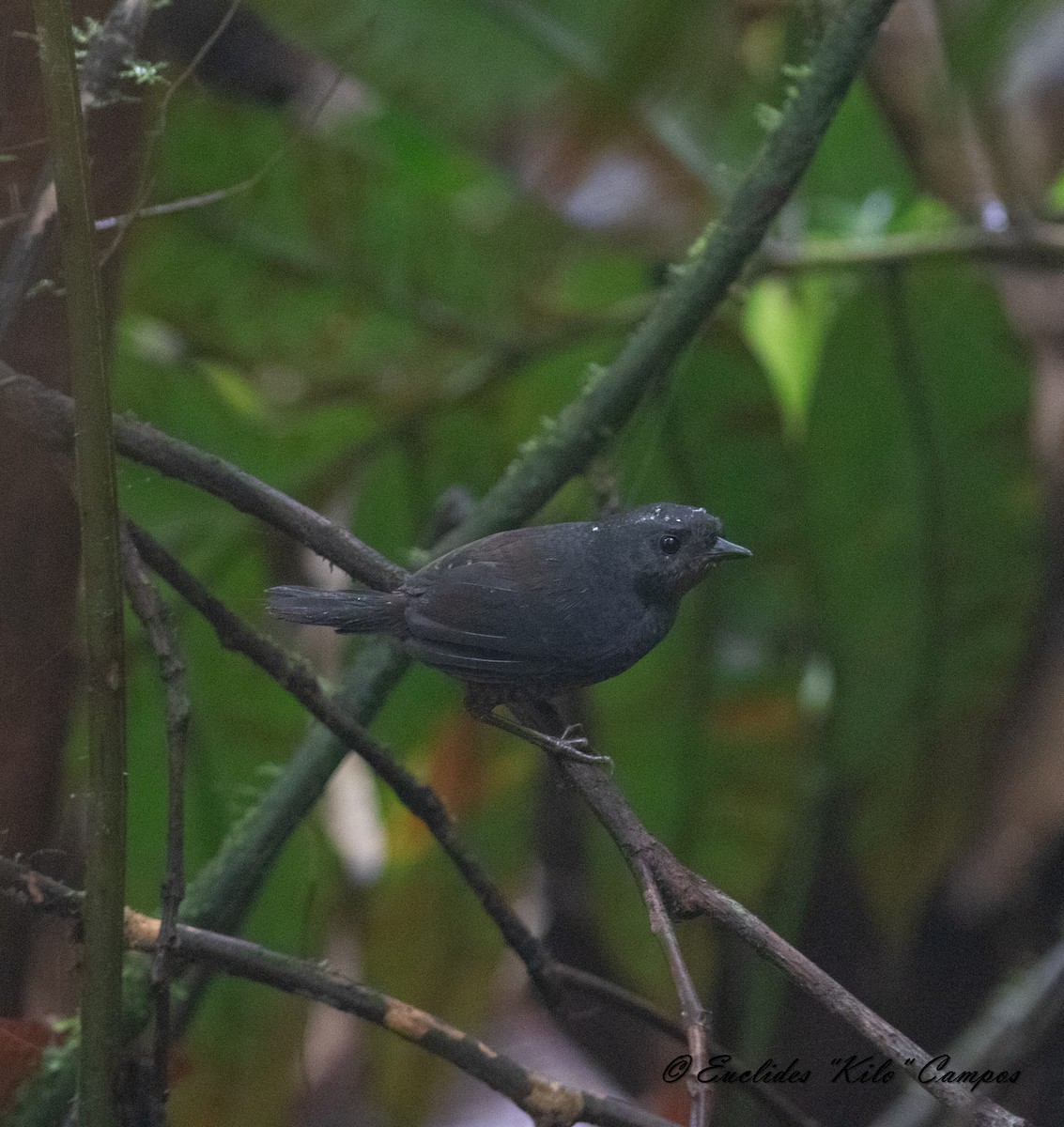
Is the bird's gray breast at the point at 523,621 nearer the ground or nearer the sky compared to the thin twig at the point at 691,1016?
nearer the sky

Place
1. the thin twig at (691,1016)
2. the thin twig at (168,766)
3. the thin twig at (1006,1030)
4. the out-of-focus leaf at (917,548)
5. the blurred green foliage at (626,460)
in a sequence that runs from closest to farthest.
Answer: the thin twig at (691,1016) → the thin twig at (168,766) → the thin twig at (1006,1030) → the blurred green foliage at (626,460) → the out-of-focus leaf at (917,548)

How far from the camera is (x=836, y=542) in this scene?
5.16 ft

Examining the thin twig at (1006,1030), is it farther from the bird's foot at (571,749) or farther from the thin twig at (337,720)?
the bird's foot at (571,749)

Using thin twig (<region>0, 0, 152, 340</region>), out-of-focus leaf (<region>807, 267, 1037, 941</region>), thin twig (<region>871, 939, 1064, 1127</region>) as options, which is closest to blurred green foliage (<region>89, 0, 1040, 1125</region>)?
out-of-focus leaf (<region>807, 267, 1037, 941</region>)

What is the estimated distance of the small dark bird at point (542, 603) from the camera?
0.82 m

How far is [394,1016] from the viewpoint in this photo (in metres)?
0.83

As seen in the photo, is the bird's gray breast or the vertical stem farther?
the bird's gray breast

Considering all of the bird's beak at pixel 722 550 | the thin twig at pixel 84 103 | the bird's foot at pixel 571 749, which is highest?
the thin twig at pixel 84 103

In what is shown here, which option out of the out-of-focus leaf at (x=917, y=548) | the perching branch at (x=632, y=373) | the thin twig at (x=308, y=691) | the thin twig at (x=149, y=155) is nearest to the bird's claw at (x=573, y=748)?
the thin twig at (x=308, y=691)

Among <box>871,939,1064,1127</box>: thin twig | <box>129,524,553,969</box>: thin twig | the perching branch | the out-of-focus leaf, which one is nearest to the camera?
<box>129,524,553,969</box>: thin twig

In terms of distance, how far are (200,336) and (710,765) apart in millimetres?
842

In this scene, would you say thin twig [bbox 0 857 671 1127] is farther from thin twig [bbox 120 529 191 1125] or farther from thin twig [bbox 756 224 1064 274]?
thin twig [bbox 756 224 1064 274]

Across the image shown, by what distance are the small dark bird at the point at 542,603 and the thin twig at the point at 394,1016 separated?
0.69ft

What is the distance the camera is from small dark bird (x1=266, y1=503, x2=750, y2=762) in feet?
2.68
